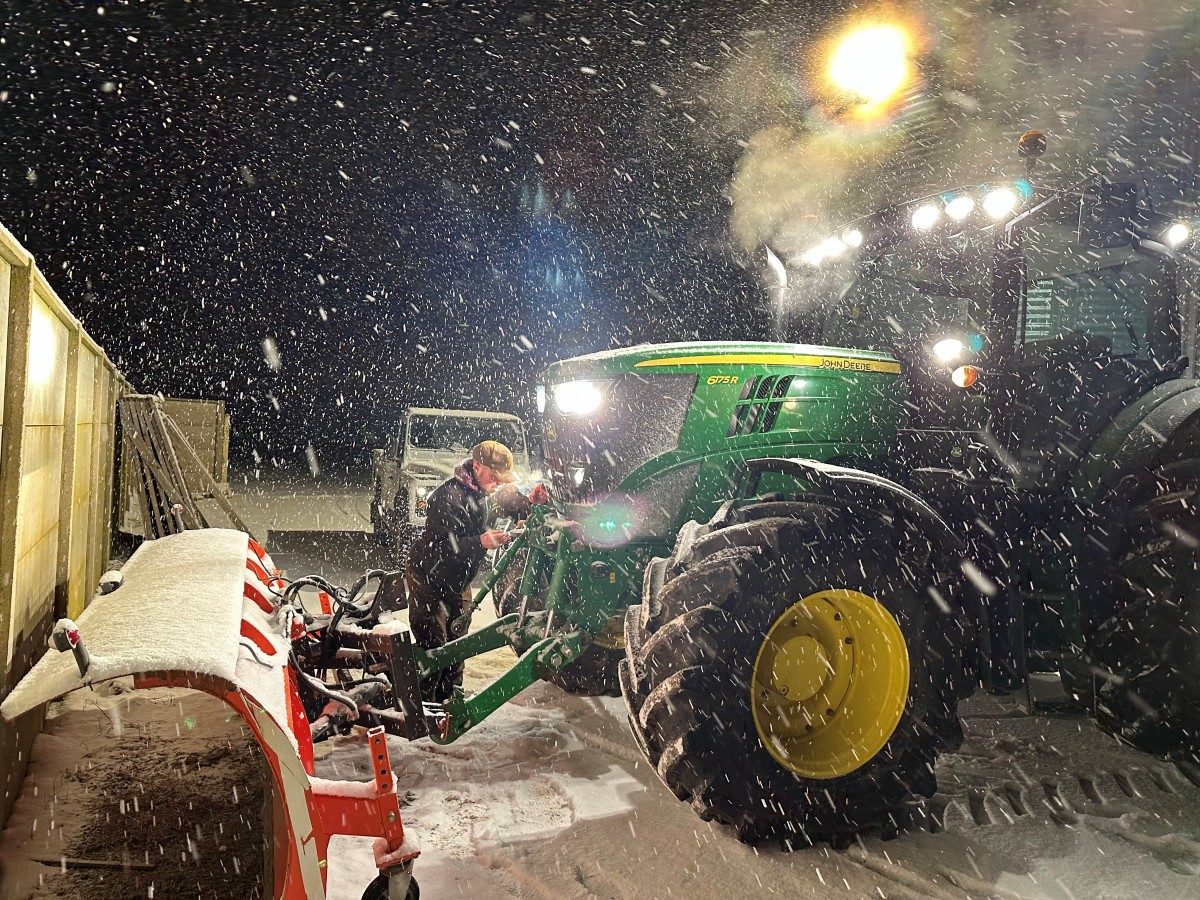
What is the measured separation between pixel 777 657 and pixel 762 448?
1.04 metres

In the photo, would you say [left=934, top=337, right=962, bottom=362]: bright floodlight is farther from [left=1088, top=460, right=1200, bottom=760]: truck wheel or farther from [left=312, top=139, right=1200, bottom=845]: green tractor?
[left=1088, top=460, right=1200, bottom=760]: truck wheel

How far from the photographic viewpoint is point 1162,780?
11.7 ft

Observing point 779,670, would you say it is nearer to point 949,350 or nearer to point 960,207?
point 949,350

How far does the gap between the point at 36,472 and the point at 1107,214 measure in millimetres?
4974

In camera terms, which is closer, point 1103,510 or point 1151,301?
point 1103,510

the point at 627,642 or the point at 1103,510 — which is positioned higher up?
the point at 1103,510

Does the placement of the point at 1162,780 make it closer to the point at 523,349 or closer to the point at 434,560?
the point at 434,560

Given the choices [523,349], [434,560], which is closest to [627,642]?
[434,560]

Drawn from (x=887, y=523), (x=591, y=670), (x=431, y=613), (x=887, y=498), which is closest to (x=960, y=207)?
(x=887, y=498)

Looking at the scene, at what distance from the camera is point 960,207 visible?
4043 millimetres

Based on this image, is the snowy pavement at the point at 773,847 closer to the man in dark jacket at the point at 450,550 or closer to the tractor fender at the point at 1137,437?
the man in dark jacket at the point at 450,550

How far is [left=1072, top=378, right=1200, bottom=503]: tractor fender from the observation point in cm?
360

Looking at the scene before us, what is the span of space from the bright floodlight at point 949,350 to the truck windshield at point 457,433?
7127mm

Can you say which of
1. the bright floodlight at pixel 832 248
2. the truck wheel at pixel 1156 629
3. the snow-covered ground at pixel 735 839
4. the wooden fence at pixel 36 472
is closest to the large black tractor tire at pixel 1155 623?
the truck wheel at pixel 1156 629
